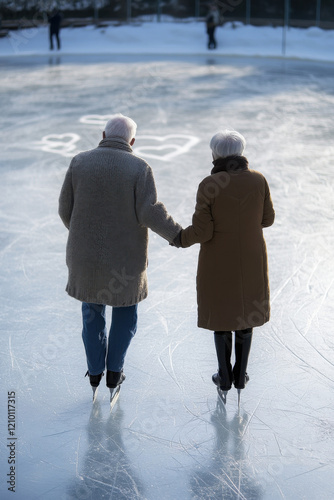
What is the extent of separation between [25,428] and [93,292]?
0.72 metres

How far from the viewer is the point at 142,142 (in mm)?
9219

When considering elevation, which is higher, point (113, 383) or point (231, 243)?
point (231, 243)

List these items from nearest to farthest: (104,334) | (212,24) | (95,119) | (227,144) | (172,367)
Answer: (227,144) → (104,334) → (172,367) → (95,119) → (212,24)

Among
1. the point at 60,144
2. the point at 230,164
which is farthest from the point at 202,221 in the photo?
the point at 60,144

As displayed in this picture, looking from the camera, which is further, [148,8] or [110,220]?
[148,8]

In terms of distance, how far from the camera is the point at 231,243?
10.5 ft

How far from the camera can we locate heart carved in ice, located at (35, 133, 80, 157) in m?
8.79

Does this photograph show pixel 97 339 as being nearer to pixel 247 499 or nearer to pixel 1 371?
pixel 1 371

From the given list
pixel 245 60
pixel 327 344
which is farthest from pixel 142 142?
pixel 245 60

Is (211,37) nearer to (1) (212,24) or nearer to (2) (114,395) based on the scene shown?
(1) (212,24)

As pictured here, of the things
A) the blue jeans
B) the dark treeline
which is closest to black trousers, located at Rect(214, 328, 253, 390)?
the blue jeans

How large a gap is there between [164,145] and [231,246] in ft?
19.6

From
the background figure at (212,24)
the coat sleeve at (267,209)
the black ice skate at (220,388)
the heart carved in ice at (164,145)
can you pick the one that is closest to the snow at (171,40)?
the background figure at (212,24)

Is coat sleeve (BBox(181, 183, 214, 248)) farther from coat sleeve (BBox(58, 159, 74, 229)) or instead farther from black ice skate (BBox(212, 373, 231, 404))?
black ice skate (BBox(212, 373, 231, 404))
